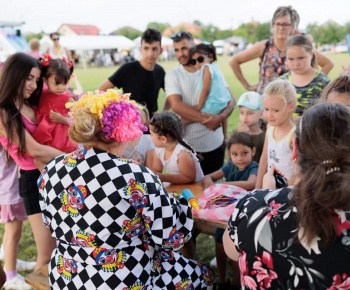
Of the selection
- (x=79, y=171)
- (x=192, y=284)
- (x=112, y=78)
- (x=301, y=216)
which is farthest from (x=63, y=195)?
(x=112, y=78)

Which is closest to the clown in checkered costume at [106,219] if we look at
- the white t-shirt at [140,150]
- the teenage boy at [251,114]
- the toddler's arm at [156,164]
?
the toddler's arm at [156,164]

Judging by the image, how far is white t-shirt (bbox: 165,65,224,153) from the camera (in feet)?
12.3

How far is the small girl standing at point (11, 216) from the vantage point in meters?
3.14

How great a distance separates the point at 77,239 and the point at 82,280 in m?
0.22

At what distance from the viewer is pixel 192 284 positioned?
2117mm

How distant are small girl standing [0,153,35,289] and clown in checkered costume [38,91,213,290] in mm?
1401

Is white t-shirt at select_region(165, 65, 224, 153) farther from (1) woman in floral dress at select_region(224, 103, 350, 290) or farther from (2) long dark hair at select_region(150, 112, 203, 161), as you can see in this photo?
(1) woman in floral dress at select_region(224, 103, 350, 290)

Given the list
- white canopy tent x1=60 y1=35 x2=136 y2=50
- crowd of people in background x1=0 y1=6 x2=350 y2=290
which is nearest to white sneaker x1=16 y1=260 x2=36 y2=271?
crowd of people in background x1=0 y1=6 x2=350 y2=290

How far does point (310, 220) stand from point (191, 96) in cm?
269

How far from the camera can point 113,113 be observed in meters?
1.88

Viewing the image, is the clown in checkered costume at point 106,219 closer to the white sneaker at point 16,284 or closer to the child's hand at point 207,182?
the child's hand at point 207,182

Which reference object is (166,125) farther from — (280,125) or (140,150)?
(280,125)

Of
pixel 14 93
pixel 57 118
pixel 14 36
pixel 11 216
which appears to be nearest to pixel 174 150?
pixel 57 118

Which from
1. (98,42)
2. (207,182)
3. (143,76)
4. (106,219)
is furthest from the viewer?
(98,42)
